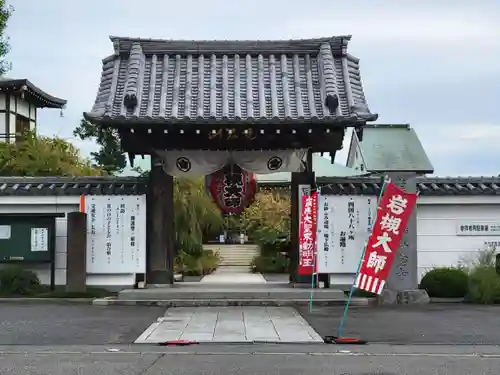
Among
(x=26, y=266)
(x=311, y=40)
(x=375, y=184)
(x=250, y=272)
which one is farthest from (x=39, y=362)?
(x=250, y=272)

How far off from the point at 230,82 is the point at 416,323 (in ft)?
25.4

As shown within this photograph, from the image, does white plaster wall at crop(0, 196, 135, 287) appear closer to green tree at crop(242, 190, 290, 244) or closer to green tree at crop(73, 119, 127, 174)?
green tree at crop(242, 190, 290, 244)

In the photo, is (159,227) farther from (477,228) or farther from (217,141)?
(477,228)

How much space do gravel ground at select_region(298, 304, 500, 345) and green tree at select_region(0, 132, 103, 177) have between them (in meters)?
13.2

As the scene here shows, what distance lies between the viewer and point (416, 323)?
12633 mm

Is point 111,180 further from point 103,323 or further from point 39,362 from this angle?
point 39,362

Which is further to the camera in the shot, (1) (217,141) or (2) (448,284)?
(1) (217,141)

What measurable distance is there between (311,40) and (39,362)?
11.9 m

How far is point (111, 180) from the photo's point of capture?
58.2 feet

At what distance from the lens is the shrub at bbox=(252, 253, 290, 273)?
2981 centimetres

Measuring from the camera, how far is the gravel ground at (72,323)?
10.9m

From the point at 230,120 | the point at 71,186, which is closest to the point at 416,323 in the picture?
the point at 230,120

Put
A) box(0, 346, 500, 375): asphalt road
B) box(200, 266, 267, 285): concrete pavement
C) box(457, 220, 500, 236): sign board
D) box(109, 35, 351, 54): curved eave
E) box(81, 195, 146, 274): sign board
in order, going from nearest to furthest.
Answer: box(0, 346, 500, 375): asphalt road → box(81, 195, 146, 274): sign board → box(457, 220, 500, 236): sign board → box(109, 35, 351, 54): curved eave → box(200, 266, 267, 285): concrete pavement

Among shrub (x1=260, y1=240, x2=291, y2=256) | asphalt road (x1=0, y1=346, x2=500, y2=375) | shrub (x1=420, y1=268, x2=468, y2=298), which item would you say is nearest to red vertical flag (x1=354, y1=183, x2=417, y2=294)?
asphalt road (x1=0, y1=346, x2=500, y2=375)
